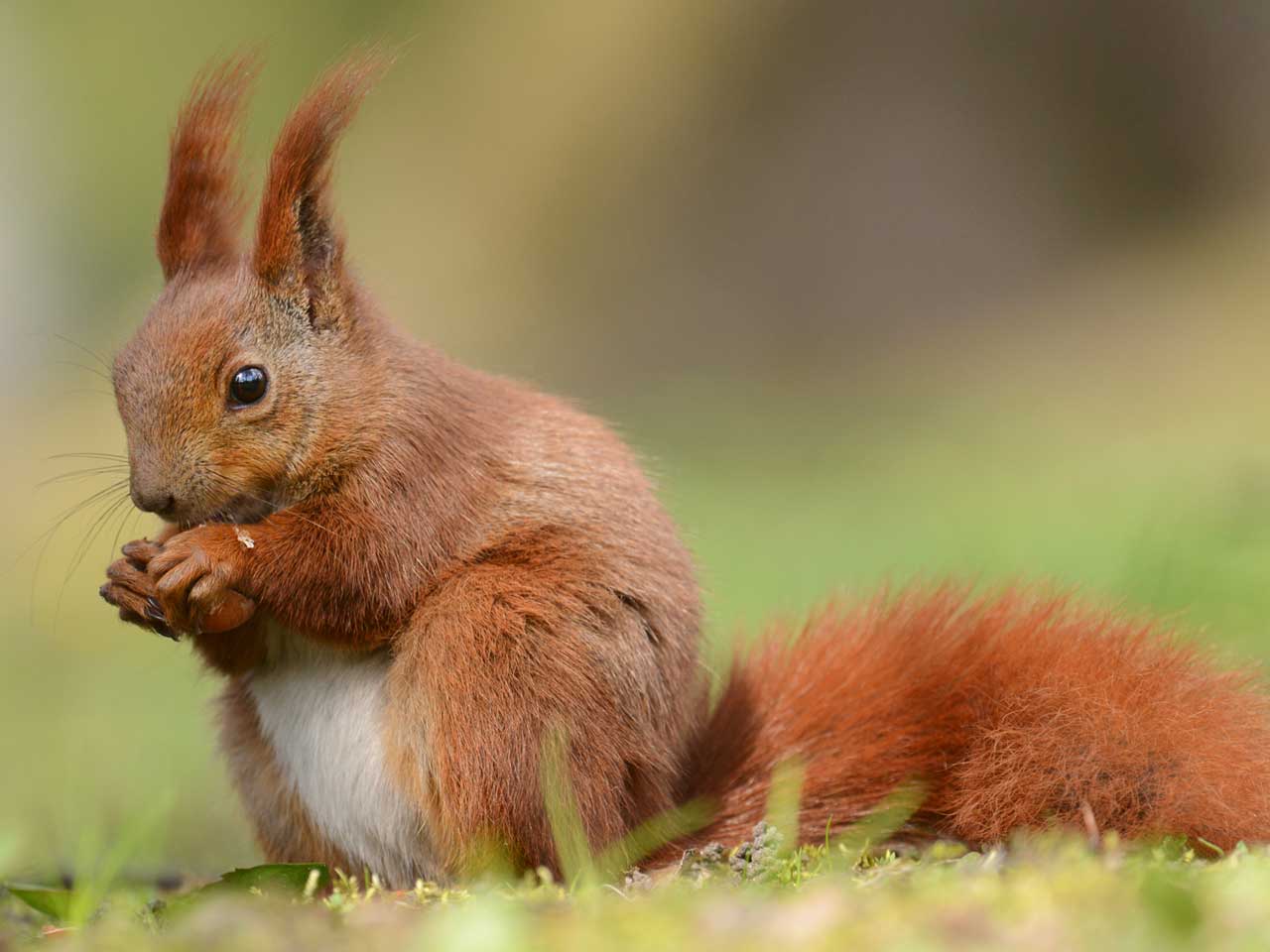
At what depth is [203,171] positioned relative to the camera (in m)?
3.02

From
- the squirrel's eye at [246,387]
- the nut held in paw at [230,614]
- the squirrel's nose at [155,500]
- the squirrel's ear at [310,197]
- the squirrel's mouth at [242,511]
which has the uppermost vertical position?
the squirrel's ear at [310,197]

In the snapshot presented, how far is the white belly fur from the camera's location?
2.63m

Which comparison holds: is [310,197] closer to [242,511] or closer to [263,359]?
[263,359]

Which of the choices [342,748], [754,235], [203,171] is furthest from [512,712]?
[754,235]

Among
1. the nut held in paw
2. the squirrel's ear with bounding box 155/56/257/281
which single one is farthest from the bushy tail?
the squirrel's ear with bounding box 155/56/257/281

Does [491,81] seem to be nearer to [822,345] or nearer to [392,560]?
[822,345]

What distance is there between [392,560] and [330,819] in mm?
555

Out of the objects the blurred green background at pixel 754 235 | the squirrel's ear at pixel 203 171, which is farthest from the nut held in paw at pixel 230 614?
the blurred green background at pixel 754 235

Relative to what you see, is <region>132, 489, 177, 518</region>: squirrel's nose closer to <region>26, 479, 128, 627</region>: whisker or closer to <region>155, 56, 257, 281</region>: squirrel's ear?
<region>26, 479, 128, 627</region>: whisker

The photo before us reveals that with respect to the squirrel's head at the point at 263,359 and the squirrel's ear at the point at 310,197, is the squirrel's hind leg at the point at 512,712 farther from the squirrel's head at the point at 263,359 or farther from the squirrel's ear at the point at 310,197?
the squirrel's ear at the point at 310,197

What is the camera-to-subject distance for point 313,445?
269 cm

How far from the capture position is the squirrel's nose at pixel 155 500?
8.59 ft

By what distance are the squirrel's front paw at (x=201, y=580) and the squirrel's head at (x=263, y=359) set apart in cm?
12

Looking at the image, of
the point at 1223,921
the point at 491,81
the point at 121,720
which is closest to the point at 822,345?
the point at 491,81
